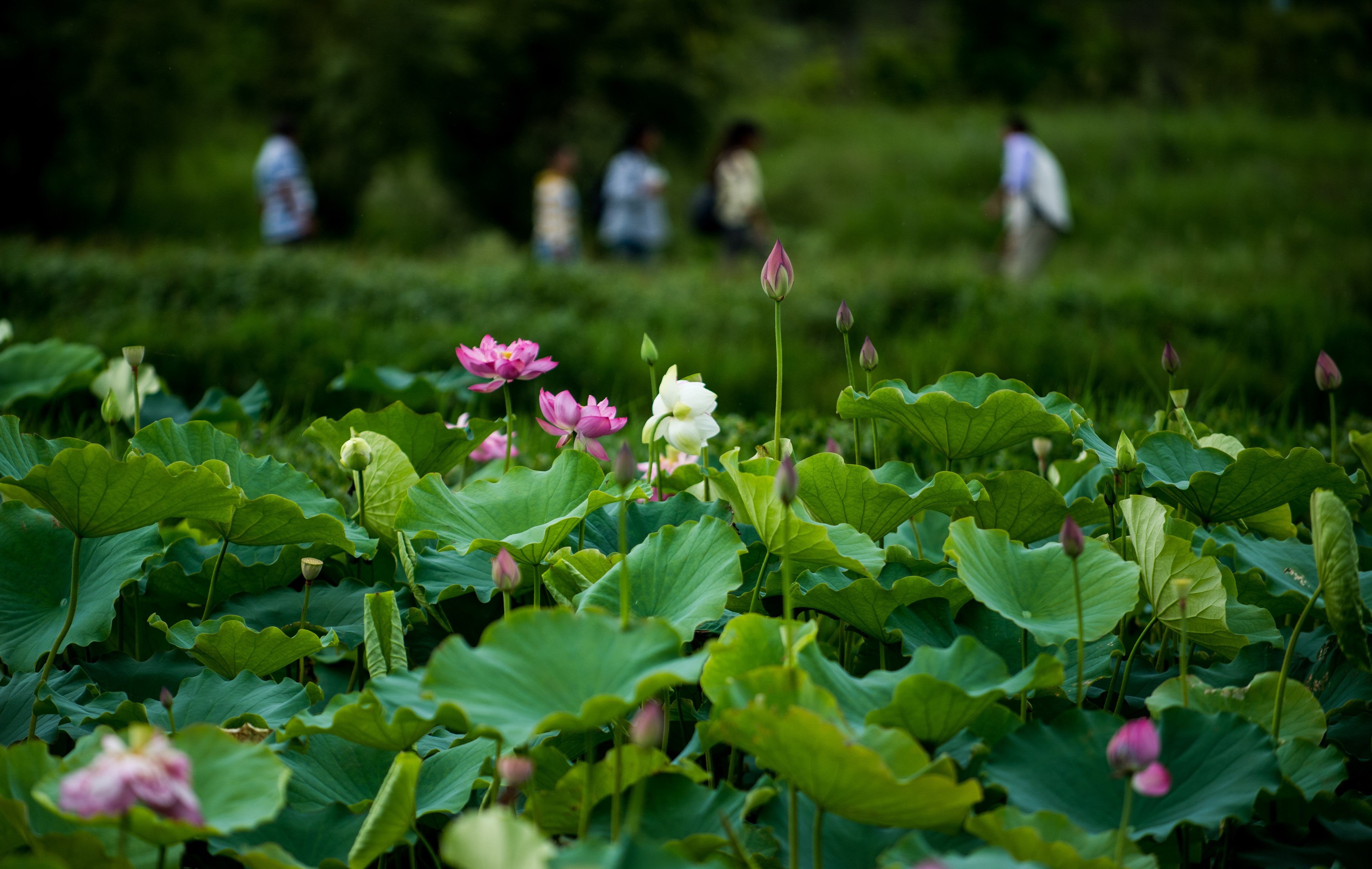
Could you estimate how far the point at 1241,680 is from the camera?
1044mm

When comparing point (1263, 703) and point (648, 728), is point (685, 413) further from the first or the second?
point (1263, 703)

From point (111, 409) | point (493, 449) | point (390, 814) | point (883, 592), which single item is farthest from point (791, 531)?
point (111, 409)

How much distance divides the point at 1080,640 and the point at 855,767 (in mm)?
294

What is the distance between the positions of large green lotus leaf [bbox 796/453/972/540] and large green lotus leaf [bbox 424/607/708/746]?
0.38 metres

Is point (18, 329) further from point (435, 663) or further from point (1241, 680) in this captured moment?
point (1241, 680)

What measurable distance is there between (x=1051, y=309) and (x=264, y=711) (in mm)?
4771

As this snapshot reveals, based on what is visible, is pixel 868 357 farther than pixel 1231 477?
Yes

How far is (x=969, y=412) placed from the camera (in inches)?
45.0

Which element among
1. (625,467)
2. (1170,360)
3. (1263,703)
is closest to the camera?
(625,467)

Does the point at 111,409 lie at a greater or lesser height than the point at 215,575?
greater

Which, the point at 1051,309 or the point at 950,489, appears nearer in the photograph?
the point at 950,489

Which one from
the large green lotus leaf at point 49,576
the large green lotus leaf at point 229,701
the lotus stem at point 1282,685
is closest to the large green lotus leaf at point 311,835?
the large green lotus leaf at point 229,701

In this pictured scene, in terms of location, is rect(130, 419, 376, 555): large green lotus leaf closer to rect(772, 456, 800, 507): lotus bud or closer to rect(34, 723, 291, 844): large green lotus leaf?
rect(34, 723, 291, 844): large green lotus leaf

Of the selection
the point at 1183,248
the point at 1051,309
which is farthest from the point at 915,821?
the point at 1183,248
